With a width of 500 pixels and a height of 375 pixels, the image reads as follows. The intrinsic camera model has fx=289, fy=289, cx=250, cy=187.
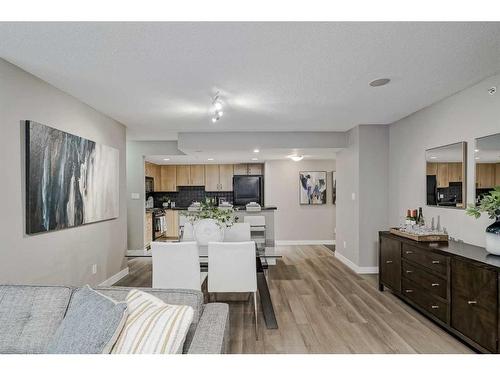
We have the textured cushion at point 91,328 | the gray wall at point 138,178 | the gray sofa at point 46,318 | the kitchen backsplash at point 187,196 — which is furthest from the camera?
the kitchen backsplash at point 187,196

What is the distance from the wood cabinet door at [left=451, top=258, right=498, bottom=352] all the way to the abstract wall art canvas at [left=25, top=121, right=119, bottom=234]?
11.8ft

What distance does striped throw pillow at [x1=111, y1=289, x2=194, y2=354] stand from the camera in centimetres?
111

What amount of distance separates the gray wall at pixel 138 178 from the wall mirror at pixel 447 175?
14.6ft

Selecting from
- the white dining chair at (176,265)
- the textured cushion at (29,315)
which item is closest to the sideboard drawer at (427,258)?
the white dining chair at (176,265)

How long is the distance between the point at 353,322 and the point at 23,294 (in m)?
2.67

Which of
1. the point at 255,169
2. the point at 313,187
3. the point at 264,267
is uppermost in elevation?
the point at 255,169

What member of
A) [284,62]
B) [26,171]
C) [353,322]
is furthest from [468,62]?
[26,171]

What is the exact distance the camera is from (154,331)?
3.76ft

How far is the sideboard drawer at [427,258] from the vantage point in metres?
2.54

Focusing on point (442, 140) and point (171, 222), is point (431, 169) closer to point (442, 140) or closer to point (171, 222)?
point (442, 140)

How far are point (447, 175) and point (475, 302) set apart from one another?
149cm

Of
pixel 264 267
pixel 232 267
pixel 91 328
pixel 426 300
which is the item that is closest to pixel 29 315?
pixel 91 328

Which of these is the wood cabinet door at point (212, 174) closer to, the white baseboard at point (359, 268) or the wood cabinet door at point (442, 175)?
the white baseboard at point (359, 268)

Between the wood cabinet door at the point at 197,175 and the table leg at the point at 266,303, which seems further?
the wood cabinet door at the point at 197,175
